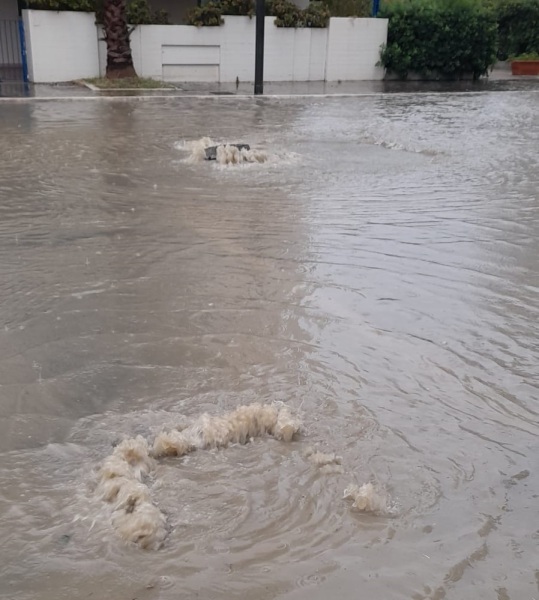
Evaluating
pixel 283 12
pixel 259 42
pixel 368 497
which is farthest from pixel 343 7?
pixel 368 497

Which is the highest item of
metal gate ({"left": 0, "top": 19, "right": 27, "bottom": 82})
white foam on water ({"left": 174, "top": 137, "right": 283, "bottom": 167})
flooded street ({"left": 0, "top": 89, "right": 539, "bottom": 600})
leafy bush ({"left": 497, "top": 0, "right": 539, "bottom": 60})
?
leafy bush ({"left": 497, "top": 0, "right": 539, "bottom": 60})

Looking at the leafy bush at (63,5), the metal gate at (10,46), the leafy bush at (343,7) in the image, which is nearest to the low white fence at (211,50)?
the leafy bush at (63,5)

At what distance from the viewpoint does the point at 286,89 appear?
70.9 ft

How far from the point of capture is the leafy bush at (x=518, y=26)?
94.4 feet

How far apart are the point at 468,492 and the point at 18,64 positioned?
24.7 m

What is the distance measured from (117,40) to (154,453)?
18.4m

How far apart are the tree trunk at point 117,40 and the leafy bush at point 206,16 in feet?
8.55

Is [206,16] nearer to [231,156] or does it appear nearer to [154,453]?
[231,156]

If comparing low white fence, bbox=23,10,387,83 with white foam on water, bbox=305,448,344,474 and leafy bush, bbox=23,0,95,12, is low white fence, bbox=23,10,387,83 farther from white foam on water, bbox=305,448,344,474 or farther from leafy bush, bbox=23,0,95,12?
white foam on water, bbox=305,448,344,474

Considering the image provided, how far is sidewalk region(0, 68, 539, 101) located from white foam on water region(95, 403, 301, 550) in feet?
49.5

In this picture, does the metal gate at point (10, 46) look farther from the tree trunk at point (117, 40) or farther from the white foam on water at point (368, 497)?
the white foam on water at point (368, 497)

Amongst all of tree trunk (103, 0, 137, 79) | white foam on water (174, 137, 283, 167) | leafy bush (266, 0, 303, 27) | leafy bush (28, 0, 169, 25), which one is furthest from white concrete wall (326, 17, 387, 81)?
white foam on water (174, 137, 283, 167)

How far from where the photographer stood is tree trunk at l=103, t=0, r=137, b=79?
19562 millimetres

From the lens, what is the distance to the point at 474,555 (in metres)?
3.04
